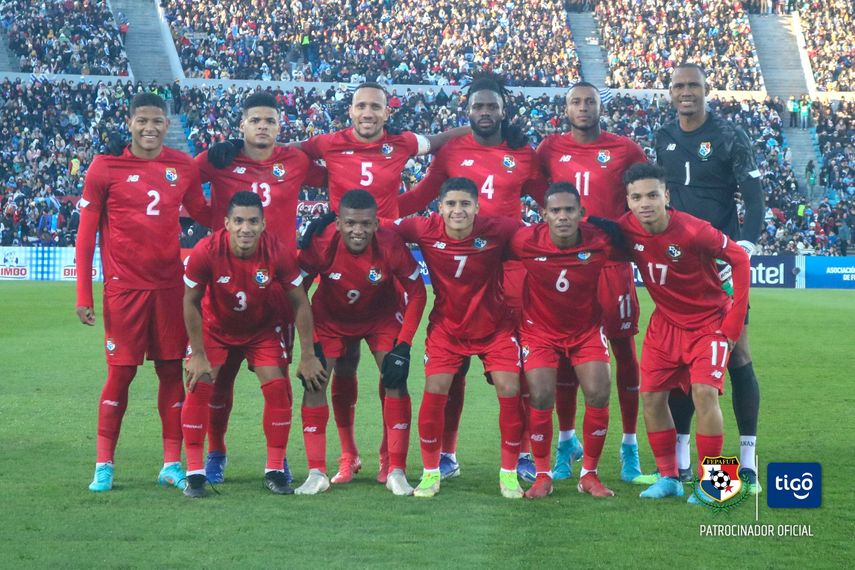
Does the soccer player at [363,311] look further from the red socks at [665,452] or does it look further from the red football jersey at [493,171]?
the red socks at [665,452]

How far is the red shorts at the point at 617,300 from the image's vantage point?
23.6 feet

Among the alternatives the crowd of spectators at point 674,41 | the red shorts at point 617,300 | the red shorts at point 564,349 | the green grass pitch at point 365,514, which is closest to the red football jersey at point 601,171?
the red shorts at point 617,300

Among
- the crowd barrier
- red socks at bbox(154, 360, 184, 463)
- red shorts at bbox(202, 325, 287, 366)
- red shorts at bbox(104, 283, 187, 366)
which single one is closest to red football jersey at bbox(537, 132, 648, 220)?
red shorts at bbox(202, 325, 287, 366)

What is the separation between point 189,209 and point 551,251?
7.74ft

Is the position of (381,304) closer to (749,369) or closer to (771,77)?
(749,369)

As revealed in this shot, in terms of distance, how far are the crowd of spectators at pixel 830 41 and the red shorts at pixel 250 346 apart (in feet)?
131

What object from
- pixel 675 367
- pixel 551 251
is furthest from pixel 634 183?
pixel 675 367

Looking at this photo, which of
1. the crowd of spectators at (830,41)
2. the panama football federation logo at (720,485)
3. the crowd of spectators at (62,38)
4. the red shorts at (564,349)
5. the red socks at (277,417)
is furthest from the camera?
the crowd of spectators at (830,41)

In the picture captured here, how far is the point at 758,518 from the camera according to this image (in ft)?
18.9

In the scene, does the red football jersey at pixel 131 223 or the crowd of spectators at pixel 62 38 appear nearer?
the red football jersey at pixel 131 223

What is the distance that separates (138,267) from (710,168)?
3.58 metres

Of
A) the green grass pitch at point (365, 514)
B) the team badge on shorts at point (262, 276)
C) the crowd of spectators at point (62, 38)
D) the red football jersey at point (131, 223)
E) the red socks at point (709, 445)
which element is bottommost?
the green grass pitch at point (365, 514)

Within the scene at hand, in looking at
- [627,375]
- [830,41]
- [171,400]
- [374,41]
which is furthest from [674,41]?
[171,400]

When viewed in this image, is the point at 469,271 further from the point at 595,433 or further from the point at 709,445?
the point at 709,445
